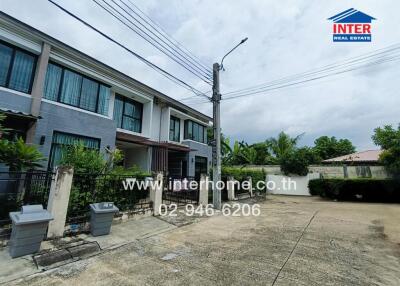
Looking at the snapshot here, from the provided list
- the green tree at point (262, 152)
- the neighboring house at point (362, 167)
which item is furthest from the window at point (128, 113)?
the green tree at point (262, 152)

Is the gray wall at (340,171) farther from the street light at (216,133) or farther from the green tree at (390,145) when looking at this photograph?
the street light at (216,133)

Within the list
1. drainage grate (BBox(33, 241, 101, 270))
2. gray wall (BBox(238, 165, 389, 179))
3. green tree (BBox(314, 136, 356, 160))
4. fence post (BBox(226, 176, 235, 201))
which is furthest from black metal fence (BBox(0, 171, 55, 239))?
green tree (BBox(314, 136, 356, 160))

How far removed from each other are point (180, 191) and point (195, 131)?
8.77 m

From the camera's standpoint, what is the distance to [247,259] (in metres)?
4.57

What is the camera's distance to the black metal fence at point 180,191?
397 inches

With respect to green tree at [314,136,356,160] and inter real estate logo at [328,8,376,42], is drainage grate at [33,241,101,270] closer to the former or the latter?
inter real estate logo at [328,8,376,42]

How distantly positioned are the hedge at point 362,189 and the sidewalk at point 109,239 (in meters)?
14.2

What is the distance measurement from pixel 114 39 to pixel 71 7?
52.4 inches

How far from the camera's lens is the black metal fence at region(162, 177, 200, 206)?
10.1m

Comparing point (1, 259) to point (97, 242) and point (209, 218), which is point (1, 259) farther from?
point (209, 218)

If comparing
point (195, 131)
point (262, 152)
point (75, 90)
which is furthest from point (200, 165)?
point (262, 152)

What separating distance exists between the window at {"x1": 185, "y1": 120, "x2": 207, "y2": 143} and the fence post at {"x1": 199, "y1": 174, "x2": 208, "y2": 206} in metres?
7.42

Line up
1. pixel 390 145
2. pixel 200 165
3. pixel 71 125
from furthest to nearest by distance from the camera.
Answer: pixel 200 165, pixel 390 145, pixel 71 125

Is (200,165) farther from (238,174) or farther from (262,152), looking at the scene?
(262,152)
